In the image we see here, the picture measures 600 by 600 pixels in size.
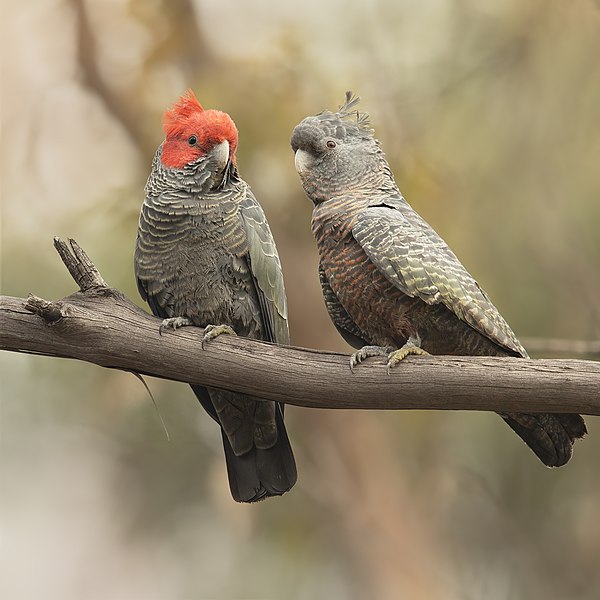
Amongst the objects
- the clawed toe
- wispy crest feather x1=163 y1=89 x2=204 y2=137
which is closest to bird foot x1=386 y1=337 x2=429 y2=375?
the clawed toe

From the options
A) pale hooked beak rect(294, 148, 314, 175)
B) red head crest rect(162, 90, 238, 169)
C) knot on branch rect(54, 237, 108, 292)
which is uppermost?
red head crest rect(162, 90, 238, 169)

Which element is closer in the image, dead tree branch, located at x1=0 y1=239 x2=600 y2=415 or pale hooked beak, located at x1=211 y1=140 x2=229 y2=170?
dead tree branch, located at x1=0 y1=239 x2=600 y2=415

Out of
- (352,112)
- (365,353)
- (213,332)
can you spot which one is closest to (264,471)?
(213,332)

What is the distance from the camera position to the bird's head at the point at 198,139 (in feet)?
9.78

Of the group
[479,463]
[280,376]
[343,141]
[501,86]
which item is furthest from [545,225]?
[280,376]

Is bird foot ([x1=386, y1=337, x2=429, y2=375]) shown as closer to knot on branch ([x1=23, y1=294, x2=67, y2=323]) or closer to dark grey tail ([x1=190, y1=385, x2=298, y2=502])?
dark grey tail ([x1=190, y1=385, x2=298, y2=502])

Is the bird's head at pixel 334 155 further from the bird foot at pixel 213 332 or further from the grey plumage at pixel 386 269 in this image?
the bird foot at pixel 213 332

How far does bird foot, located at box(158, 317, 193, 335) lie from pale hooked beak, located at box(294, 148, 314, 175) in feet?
2.14

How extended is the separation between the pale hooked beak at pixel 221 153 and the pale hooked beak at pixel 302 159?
26 cm

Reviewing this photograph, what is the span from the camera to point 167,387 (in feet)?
21.0

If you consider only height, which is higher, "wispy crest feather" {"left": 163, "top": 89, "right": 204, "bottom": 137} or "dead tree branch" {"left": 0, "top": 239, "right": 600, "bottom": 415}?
"wispy crest feather" {"left": 163, "top": 89, "right": 204, "bottom": 137}

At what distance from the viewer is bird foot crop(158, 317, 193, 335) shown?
277 cm

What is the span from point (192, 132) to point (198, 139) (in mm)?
36

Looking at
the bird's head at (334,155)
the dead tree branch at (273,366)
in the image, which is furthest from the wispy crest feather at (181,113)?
the dead tree branch at (273,366)
